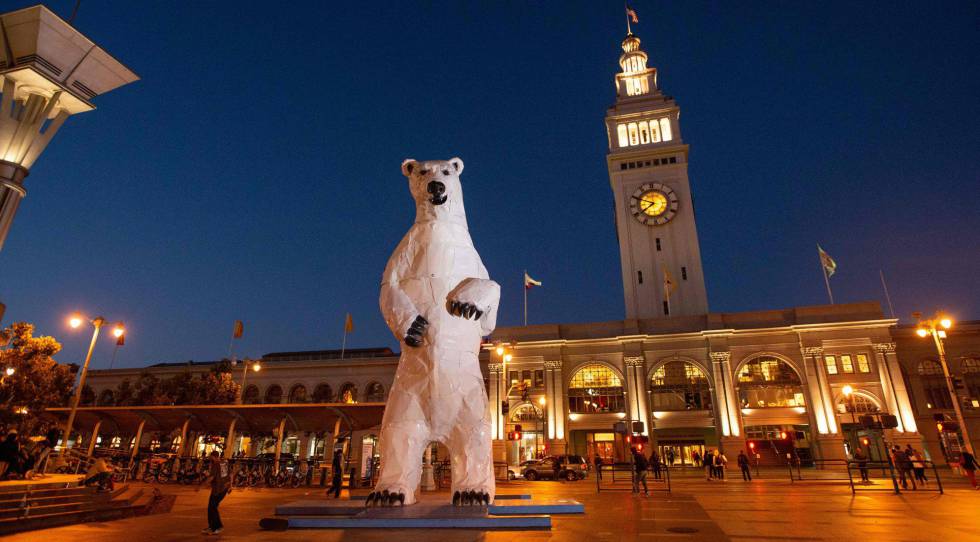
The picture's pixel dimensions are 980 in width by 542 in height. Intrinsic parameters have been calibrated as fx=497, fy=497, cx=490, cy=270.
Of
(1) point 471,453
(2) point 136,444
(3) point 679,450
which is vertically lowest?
(1) point 471,453

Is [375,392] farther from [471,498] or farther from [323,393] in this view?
[471,498]

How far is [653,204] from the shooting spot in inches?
1754

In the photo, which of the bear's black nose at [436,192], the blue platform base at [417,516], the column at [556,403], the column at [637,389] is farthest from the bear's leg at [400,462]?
the column at [637,389]

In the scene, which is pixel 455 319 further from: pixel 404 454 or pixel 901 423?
pixel 901 423

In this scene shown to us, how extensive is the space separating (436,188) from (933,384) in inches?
1615

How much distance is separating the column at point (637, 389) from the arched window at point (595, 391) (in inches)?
29.0

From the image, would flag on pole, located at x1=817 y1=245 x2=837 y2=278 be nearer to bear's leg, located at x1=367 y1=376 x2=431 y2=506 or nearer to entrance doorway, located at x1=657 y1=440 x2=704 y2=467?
entrance doorway, located at x1=657 y1=440 x2=704 y2=467

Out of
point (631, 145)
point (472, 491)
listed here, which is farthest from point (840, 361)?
point (472, 491)

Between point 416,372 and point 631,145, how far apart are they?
45.2 m

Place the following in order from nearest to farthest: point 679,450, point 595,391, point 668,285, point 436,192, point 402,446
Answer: point 402,446
point 436,192
point 679,450
point 595,391
point 668,285

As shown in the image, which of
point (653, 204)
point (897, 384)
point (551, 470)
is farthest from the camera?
point (653, 204)

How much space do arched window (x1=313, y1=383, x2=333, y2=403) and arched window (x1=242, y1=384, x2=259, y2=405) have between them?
573 centimetres

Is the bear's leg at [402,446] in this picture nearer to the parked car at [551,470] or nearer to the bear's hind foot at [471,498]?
the bear's hind foot at [471,498]

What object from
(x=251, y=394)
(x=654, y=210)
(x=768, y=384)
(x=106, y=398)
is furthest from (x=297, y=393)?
(x=768, y=384)
